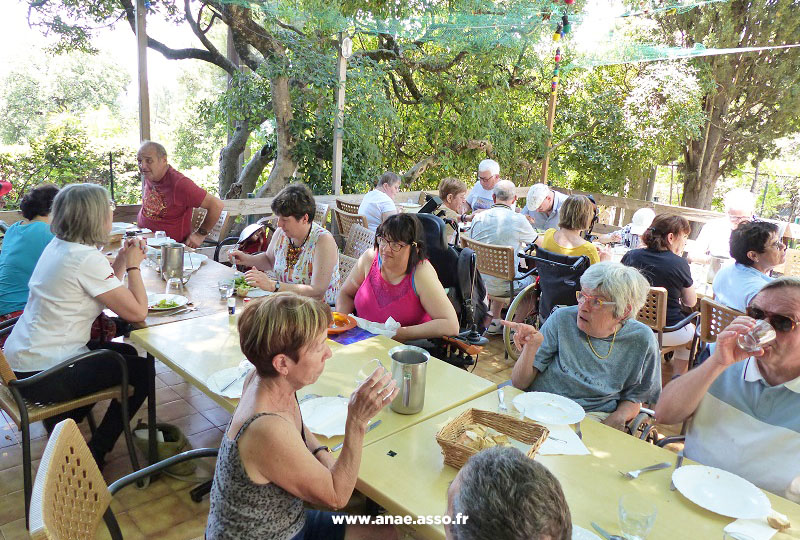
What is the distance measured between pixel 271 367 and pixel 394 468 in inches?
17.0

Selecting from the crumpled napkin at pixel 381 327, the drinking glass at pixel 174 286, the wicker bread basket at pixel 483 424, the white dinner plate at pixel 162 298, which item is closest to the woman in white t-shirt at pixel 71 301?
the white dinner plate at pixel 162 298

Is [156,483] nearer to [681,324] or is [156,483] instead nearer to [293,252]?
[293,252]

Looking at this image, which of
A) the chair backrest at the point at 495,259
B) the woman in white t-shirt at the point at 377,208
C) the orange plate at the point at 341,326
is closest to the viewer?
the orange plate at the point at 341,326

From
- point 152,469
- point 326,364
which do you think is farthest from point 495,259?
point 152,469

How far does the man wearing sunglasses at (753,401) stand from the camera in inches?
64.6

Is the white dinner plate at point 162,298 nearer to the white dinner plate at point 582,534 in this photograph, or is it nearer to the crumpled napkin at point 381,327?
the crumpled napkin at point 381,327

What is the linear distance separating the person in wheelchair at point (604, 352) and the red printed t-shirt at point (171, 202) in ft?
10.00

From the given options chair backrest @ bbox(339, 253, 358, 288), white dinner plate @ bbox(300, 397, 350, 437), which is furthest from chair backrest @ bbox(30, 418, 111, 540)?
chair backrest @ bbox(339, 253, 358, 288)

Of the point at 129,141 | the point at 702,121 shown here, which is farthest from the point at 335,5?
the point at 702,121

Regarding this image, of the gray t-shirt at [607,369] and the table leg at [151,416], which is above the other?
the gray t-shirt at [607,369]

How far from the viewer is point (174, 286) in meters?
3.03

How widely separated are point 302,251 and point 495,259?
6.01 feet

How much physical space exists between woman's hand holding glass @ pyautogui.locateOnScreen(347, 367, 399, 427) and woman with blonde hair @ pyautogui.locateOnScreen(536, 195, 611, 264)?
8.90 feet

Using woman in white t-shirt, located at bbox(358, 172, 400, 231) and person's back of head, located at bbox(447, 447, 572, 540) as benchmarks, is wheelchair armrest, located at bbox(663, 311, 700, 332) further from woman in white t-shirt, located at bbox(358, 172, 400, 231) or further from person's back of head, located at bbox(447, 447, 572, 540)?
person's back of head, located at bbox(447, 447, 572, 540)
